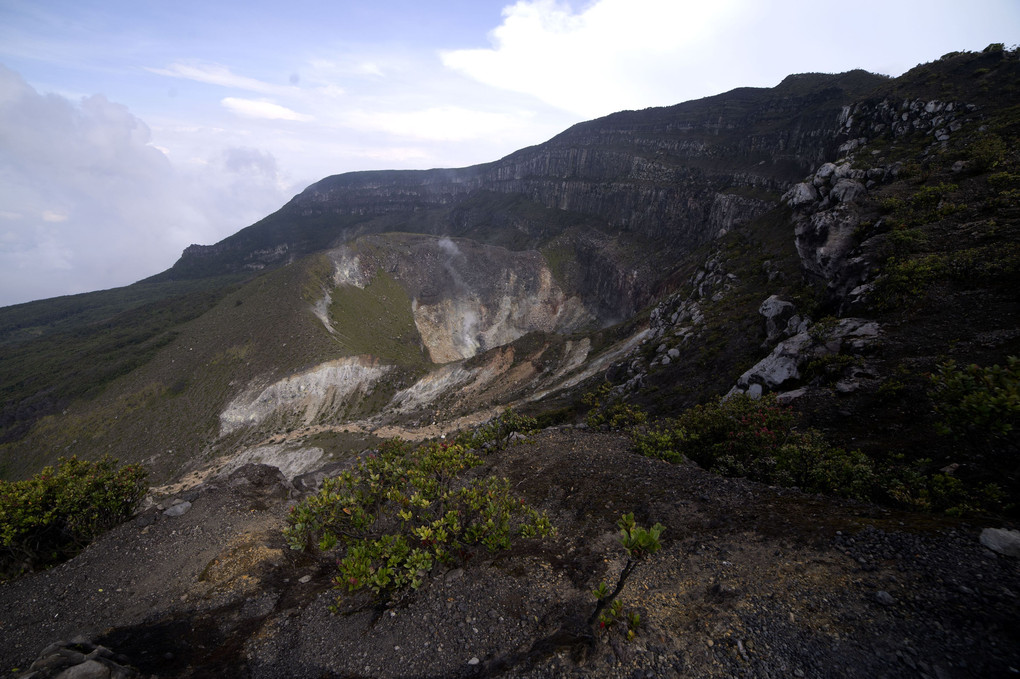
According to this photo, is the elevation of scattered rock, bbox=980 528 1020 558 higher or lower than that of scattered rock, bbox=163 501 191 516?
higher

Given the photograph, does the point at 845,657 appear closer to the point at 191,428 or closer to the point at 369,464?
the point at 369,464

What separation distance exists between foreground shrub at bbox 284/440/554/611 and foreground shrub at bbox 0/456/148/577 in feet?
34.1

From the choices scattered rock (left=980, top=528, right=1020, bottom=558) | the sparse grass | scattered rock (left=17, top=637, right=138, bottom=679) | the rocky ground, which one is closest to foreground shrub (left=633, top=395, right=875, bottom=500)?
the rocky ground

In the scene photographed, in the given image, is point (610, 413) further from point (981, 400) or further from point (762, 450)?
point (981, 400)

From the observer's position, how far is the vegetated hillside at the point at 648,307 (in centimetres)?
1520

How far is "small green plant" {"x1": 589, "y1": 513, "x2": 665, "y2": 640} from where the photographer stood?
5.45 m

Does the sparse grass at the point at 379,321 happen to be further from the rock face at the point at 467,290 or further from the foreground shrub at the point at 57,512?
the foreground shrub at the point at 57,512

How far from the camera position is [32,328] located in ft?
447

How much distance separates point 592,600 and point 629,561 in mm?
2770

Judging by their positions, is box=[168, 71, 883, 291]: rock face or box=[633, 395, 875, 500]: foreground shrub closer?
box=[633, 395, 875, 500]: foreground shrub

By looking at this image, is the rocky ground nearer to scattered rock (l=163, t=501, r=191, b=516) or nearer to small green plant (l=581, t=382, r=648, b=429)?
scattered rock (l=163, t=501, r=191, b=516)

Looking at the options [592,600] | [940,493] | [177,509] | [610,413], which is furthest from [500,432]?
[940,493]

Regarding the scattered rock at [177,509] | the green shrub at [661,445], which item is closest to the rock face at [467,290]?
the scattered rock at [177,509]

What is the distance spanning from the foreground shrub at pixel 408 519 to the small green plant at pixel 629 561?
164 cm
